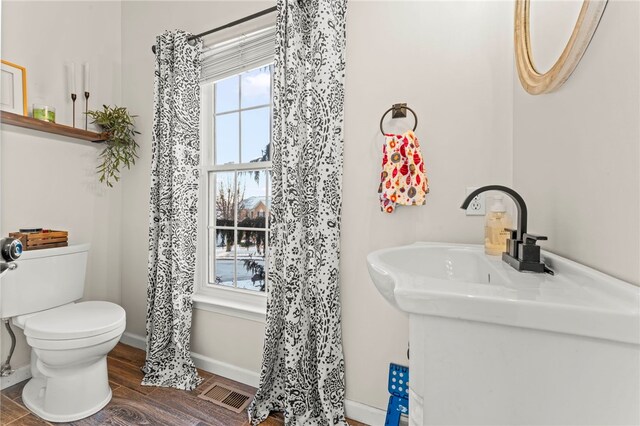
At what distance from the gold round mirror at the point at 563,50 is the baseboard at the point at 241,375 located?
153 centimetres

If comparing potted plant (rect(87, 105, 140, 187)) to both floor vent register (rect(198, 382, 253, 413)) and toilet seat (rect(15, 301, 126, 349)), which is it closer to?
toilet seat (rect(15, 301, 126, 349))

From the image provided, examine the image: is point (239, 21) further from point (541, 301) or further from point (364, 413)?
point (364, 413)

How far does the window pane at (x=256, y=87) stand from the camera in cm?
190

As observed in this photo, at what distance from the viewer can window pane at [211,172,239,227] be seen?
204 cm

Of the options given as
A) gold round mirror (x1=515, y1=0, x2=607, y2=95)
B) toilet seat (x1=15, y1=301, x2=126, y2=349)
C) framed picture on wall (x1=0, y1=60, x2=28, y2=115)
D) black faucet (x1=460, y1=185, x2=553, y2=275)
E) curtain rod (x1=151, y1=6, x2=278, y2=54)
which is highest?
curtain rod (x1=151, y1=6, x2=278, y2=54)

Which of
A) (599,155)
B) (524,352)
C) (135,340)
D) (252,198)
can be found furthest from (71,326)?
(599,155)

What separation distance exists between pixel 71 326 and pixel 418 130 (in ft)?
6.50

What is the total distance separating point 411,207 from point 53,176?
7.59 feet

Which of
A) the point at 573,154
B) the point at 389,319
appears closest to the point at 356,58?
the point at 573,154

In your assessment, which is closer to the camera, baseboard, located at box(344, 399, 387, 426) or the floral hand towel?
the floral hand towel

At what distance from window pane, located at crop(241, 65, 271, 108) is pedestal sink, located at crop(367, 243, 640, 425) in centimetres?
172

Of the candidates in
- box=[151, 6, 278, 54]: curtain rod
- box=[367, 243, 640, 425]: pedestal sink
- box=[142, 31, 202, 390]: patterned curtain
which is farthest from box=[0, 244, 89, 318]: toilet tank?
box=[367, 243, 640, 425]: pedestal sink

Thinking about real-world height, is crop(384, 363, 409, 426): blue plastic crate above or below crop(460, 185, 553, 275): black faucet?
below

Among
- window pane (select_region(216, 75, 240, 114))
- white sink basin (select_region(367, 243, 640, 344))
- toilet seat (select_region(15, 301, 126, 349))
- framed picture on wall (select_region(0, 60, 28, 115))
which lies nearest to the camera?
white sink basin (select_region(367, 243, 640, 344))
